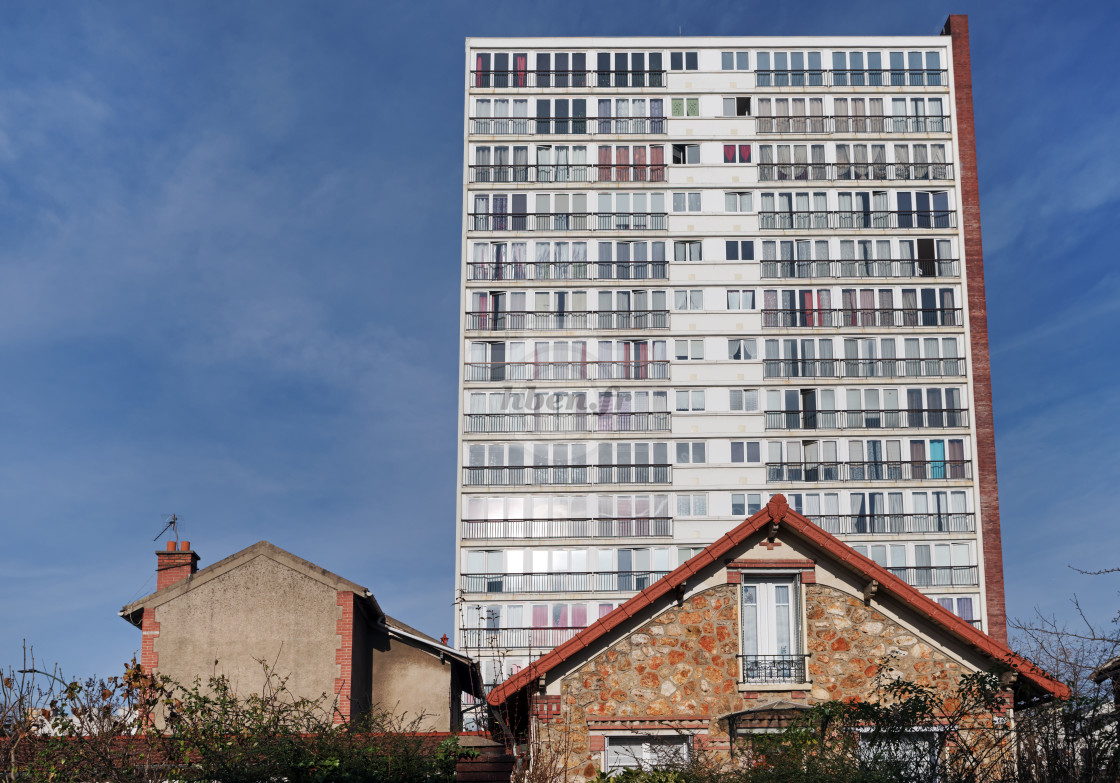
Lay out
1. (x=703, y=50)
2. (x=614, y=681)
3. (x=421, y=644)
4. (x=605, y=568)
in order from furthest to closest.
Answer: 1. (x=703, y=50)
2. (x=605, y=568)
3. (x=421, y=644)
4. (x=614, y=681)

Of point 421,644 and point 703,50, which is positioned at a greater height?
point 703,50

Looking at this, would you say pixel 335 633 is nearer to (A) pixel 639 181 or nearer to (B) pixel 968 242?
(A) pixel 639 181

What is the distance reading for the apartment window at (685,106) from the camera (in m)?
67.9

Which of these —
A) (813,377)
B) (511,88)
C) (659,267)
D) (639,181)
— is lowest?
(813,377)

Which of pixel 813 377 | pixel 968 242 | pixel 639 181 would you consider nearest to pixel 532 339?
pixel 639 181

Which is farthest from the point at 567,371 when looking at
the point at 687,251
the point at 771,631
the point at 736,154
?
the point at 771,631

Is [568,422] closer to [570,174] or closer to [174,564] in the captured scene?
[570,174]

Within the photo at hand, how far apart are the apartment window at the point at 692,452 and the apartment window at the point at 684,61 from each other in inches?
852

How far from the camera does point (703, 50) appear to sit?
6900 centimetres

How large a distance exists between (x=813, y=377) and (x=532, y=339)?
14800mm

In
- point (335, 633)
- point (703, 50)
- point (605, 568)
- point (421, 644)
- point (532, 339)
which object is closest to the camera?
point (335, 633)

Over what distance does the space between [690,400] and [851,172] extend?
15.7 m

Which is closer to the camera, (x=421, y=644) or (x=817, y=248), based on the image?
(x=421, y=644)

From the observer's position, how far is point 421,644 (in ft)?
93.4
